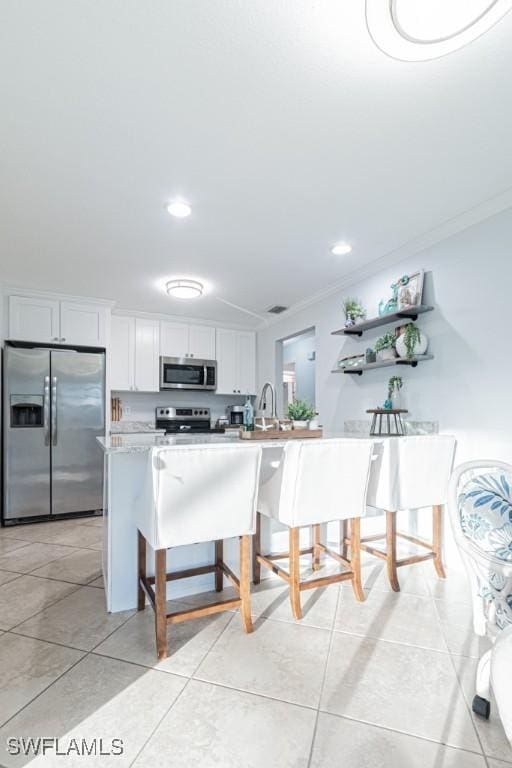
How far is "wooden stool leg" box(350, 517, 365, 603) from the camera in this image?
223cm

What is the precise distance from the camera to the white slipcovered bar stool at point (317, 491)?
6.66ft

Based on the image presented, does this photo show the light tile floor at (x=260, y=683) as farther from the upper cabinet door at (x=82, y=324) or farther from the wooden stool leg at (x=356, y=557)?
the upper cabinet door at (x=82, y=324)

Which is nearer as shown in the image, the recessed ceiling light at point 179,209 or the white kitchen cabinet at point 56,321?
the recessed ceiling light at point 179,209

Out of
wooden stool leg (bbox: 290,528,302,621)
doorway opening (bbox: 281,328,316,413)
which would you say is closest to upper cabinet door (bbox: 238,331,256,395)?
doorway opening (bbox: 281,328,316,413)

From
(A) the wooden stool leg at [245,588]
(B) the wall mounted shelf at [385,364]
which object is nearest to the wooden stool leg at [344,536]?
(A) the wooden stool leg at [245,588]

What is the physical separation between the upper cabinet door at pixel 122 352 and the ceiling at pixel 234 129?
1.75 meters

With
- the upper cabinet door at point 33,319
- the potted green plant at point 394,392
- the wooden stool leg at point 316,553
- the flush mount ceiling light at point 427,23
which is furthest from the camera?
the upper cabinet door at point 33,319

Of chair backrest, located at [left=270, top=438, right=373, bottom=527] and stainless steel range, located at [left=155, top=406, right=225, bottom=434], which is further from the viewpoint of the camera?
stainless steel range, located at [left=155, top=406, right=225, bottom=434]

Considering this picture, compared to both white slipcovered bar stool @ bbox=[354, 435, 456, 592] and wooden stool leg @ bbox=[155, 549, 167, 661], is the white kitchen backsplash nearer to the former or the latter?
white slipcovered bar stool @ bbox=[354, 435, 456, 592]

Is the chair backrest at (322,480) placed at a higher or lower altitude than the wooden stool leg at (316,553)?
higher

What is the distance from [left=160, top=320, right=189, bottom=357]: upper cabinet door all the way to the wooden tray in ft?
9.58

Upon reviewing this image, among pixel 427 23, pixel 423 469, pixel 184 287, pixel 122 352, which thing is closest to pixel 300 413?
pixel 423 469

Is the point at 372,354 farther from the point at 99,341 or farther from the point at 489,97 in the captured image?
the point at 99,341

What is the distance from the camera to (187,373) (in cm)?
518
